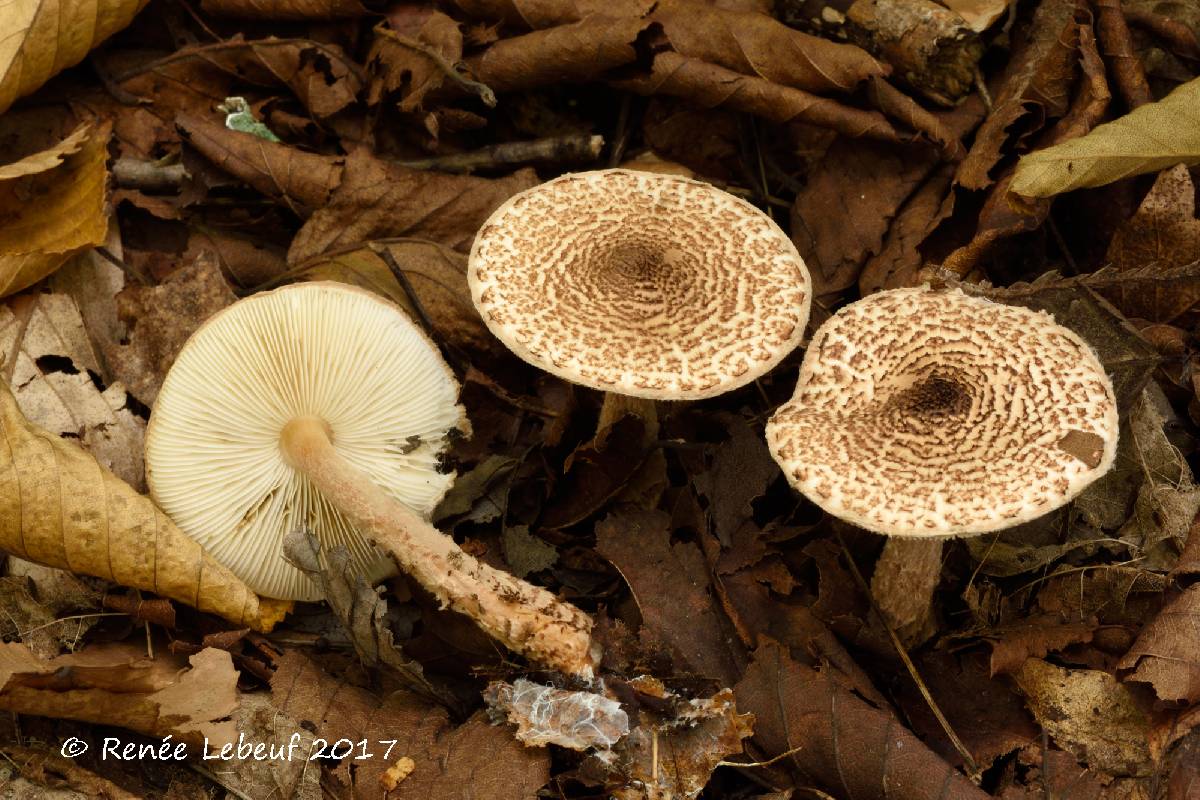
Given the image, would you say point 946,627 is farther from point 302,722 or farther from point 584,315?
point 302,722

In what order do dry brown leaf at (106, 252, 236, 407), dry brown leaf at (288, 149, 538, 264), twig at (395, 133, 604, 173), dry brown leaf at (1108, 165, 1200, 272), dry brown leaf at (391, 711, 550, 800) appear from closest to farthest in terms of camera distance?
dry brown leaf at (391, 711, 550, 800), dry brown leaf at (1108, 165, 1200, 272), dry brown leaf at (106, 252, 236, 407), dry brown leaf at (288, 149, 538, 264), twig at (395, 133, 604, 173)

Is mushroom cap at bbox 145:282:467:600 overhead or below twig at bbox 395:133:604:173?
below

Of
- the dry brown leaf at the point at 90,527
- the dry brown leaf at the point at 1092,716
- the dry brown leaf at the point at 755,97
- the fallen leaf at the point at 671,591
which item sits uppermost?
the dry brown leaf at the point at 755,97

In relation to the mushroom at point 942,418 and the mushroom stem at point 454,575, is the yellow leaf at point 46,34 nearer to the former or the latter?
the mushroom stem at point 454,575

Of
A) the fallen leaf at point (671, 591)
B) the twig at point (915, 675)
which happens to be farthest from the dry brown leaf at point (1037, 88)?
the fallen leaf at point (671, 591)

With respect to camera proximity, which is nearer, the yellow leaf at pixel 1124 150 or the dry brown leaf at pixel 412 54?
the yellow leaf at pixel 1124 150

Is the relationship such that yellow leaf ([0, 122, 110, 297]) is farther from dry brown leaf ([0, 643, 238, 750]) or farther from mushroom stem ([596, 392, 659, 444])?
mushroom stem ([596, 392, 659, 444])

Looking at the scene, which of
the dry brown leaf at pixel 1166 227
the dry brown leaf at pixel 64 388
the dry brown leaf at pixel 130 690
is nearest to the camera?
the dry brown leaf at pixel 130 690

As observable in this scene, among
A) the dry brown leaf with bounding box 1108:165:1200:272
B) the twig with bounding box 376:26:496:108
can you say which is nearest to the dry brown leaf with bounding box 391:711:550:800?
the twig with bounding box 376:26:496:108
